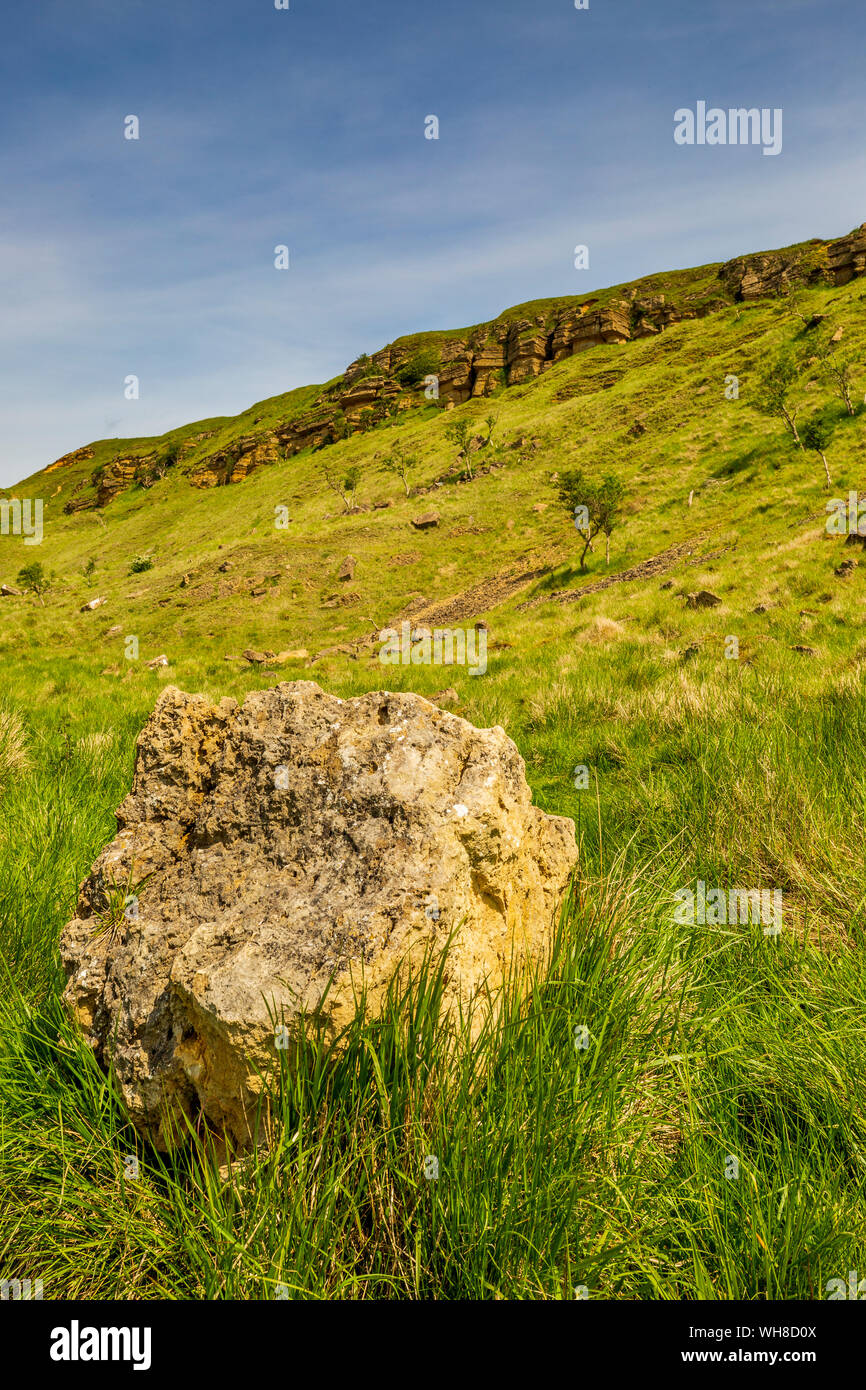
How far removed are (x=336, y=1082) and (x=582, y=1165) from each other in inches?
33.6

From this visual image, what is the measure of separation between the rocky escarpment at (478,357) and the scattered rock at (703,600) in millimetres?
86380

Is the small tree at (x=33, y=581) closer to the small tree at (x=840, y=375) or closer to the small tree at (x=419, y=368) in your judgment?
the small tree at (x=840, y=375)

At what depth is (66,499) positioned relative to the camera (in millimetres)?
153875

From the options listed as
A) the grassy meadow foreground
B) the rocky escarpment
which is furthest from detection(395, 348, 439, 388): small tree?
the grassy meadow foreground

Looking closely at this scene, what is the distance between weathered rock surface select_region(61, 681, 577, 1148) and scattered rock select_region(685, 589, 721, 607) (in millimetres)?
16345

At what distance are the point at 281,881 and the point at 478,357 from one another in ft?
415

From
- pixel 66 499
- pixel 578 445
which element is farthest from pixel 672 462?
pixel 66 499

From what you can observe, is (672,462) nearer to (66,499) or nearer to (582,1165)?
(582,1165)

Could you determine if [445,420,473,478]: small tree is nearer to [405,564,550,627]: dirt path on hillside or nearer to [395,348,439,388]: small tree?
[405,564,550,627]: dirt path on hillside

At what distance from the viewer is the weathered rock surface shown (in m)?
2.26

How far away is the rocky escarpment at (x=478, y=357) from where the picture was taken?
97125 mm

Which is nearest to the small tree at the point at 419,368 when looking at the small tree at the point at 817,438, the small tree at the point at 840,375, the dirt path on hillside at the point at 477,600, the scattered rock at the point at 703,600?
the small tree at the point at 840,375

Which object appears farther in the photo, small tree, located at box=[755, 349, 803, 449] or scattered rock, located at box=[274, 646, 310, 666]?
small tree, located at box=[755, 349, 803, 449]

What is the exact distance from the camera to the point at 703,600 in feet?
59.9
